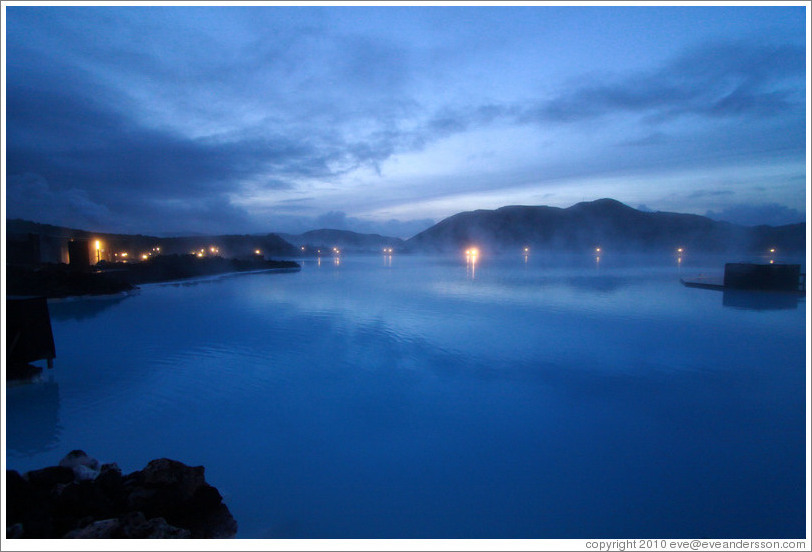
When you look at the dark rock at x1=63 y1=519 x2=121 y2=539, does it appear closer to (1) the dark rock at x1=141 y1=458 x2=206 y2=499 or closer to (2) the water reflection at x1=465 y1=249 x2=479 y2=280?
(1) the dark rock at x1=141 y1=458 x2=206 y2=499

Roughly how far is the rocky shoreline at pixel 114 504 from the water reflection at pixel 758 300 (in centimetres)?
1512

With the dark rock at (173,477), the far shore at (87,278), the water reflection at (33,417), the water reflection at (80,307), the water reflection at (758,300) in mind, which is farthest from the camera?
the far shore at (87,278)

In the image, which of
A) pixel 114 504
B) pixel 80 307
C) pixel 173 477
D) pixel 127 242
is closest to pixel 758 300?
pixel 173 477

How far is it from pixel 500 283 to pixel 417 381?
13.8 metres

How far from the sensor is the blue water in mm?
3217

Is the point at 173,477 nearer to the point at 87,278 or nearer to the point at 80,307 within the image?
the point at 80,307

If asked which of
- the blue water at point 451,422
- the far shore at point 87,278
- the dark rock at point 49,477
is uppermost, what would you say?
the far shore at point 87,278

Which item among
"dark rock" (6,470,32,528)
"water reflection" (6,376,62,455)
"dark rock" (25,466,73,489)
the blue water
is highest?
"dark rock" (6,470,32,528)

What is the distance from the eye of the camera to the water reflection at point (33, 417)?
4.10 meters

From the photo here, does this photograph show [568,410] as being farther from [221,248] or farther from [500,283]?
[221,248]

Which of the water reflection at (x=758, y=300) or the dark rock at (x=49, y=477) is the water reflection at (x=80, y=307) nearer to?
the dark rock at (x=49, y=477)

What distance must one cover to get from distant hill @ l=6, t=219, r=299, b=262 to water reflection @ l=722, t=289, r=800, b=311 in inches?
1153

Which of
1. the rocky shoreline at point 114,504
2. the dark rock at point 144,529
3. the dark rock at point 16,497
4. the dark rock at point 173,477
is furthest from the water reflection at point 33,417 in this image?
the dark rock at point 144,529

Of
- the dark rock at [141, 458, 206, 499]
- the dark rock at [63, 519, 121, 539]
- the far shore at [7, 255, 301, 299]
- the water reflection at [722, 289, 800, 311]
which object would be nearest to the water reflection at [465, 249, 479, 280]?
the water reflection at [722, 289, 800, 311]
